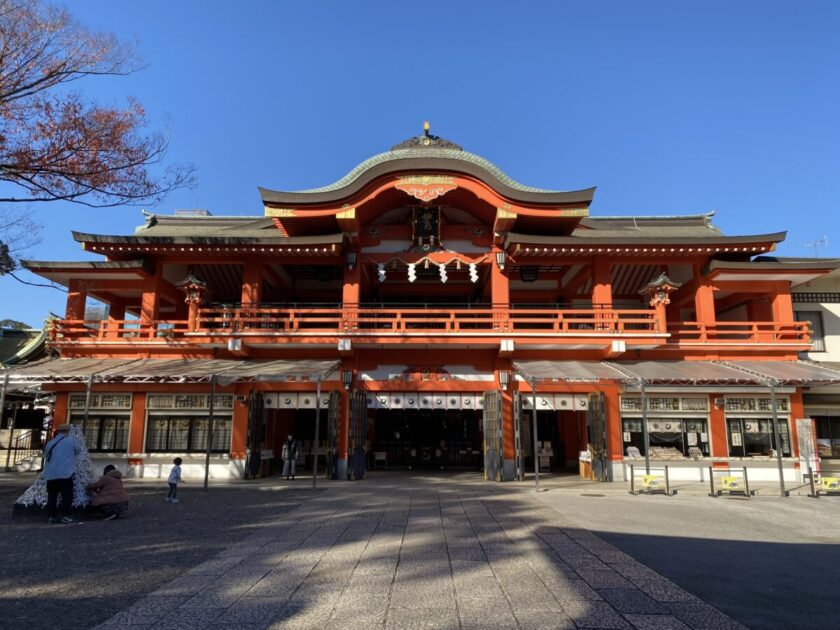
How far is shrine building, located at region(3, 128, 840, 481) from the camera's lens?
688 inches

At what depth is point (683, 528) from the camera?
934 cm

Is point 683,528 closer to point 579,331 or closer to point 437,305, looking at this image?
point 579,331

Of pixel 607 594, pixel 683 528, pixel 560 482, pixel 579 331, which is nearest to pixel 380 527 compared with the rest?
pixel 607 594

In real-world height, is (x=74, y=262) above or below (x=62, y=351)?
above

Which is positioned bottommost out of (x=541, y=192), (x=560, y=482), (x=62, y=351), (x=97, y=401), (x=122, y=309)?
(x=560, y=482)

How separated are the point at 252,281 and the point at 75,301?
6.65 m

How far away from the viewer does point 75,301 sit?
19.5 metres

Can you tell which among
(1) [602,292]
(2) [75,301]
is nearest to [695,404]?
(1) [602,292]

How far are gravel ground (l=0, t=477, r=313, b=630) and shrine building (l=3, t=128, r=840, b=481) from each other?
5.43m

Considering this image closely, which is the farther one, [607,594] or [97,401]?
[97,401]

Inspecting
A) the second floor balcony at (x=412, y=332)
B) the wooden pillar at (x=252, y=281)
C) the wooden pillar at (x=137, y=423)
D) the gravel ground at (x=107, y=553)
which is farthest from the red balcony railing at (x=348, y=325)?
the gravel ground at (x=107, y=553)

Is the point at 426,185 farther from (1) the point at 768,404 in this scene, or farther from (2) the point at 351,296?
(1) the point at 768,404

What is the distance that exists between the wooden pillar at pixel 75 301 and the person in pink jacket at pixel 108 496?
11582 millimetres

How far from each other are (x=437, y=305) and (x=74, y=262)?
1326 centimetres
